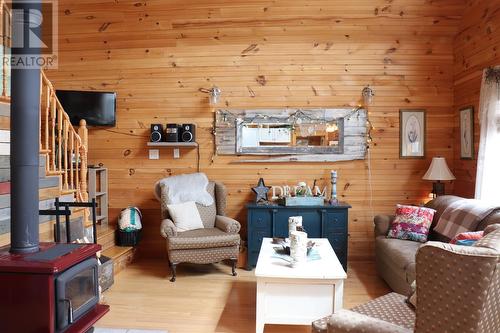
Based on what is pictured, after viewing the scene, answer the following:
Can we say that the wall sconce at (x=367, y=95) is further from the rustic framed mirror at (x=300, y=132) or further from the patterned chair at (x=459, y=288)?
the patterned chair at (x=459, y=288)

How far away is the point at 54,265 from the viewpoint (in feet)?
5.66

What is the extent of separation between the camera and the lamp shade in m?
4.00

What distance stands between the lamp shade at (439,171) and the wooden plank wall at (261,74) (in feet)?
1.06

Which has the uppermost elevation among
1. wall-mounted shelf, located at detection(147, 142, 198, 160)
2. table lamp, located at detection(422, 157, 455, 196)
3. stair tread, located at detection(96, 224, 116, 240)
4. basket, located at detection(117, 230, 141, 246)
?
wall-mounted shelf, located at detection(147, 142, 198, 160)

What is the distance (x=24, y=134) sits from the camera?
72.5 inches

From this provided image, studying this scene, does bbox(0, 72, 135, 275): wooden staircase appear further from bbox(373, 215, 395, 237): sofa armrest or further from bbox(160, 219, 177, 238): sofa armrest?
bbox(373, 215, 395, 237): sofa armrest

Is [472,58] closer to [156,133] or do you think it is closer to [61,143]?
[156,133]

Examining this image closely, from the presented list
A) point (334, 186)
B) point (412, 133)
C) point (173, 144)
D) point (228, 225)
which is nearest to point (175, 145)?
point (173, 144)

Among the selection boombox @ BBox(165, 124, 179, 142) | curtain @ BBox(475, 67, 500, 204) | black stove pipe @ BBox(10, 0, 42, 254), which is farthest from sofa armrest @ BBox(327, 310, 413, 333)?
boombox @ BBox(165, 124, 179, 142)

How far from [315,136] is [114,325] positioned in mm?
3033

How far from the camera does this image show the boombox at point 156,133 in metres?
4.36

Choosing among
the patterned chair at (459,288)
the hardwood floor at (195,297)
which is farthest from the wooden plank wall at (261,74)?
the patterned chair at (459,288)

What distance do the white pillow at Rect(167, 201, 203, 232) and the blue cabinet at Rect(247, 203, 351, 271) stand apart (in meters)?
0.62

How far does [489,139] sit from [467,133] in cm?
66
